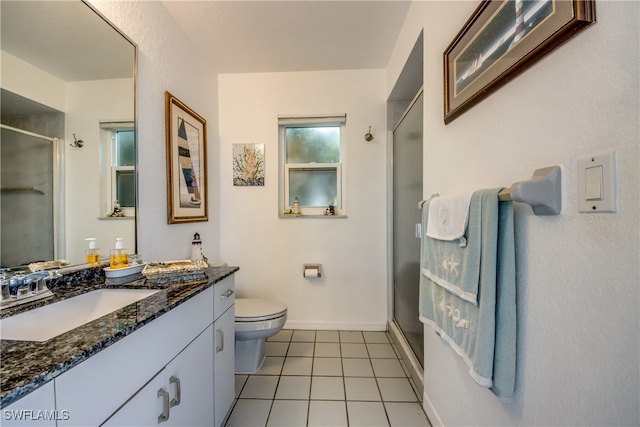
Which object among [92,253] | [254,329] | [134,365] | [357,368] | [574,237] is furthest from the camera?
[357,368]

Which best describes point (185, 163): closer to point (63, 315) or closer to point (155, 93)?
point (155, 93)

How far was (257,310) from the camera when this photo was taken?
1688 mm

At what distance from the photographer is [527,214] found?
0.67 m

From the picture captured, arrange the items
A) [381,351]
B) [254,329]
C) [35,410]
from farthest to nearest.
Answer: [381,351]
[254,329]
[35,410]

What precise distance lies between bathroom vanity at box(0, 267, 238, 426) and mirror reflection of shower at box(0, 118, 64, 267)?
19 centimetres

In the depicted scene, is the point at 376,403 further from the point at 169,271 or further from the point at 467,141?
the point at 467,141

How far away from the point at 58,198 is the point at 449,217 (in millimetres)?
1551

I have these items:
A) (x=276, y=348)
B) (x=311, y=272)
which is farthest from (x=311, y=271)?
(x=276, y=348)

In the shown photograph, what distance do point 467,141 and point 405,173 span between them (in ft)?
2.96

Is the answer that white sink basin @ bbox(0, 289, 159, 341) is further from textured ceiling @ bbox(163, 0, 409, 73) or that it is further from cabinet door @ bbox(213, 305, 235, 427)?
textured ceiling @ bbox(163, 0, 409, 73)

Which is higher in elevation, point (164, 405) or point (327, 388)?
point (164, 405)

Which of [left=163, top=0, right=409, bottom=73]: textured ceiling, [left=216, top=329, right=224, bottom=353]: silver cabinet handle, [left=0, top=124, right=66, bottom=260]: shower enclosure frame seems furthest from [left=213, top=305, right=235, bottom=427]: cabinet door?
[left=163, top=0, right=409, bottom=73]: textured ceiling

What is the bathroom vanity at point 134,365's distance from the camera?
0.45 metres

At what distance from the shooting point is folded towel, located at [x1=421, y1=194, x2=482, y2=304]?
2.44 feet
